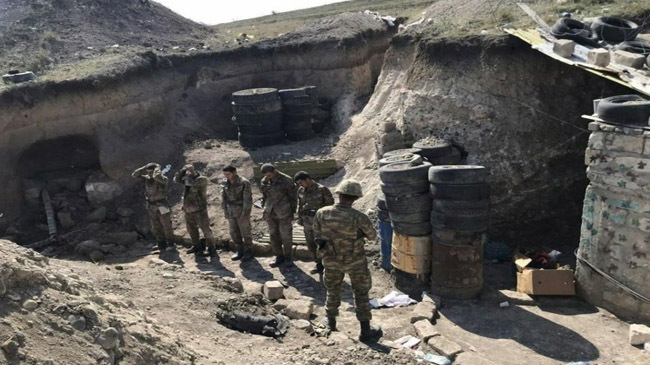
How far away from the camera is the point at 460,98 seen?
953 cm

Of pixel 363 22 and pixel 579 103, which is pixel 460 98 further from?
pixel 363 22

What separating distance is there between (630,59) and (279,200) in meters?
5.21

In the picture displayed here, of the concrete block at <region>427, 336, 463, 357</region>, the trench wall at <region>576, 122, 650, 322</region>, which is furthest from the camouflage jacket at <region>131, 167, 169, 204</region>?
the trench wall at <region>576, 122, 650, 322</region>

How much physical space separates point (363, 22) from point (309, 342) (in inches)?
469

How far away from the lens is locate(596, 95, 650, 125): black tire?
21.1ft

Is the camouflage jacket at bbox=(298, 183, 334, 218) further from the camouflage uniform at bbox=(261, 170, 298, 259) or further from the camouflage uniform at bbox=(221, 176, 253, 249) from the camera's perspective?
the camouflage uniform at bbox=(221, 176, 253, 249)

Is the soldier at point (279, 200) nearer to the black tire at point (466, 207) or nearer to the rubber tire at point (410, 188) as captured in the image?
the rubber tire at point (410, 188)

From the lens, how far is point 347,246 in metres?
6.45

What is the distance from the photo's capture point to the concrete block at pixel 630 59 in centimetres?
771

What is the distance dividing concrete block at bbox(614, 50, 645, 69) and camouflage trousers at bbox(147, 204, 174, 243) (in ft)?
24.4

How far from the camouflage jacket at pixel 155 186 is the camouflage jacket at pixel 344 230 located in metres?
4.51

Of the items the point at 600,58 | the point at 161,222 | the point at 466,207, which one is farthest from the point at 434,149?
the point at 161,222

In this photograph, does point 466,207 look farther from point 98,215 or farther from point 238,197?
point 98,215

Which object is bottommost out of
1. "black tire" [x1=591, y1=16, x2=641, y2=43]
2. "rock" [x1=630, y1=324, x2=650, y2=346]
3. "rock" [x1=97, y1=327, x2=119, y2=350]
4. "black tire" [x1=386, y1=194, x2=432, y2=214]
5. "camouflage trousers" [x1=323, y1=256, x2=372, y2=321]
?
"rock" [x1=630, y1=324, x2=650, y2=346]
